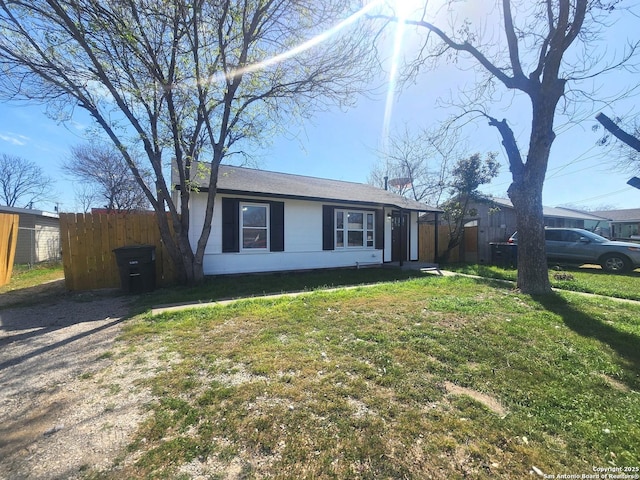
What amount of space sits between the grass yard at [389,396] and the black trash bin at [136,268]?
305 cm

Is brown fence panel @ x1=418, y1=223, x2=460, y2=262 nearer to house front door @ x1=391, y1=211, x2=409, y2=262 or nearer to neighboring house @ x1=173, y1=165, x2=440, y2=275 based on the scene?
house front door @ x1=391, y1=211, x2=409, y2=262

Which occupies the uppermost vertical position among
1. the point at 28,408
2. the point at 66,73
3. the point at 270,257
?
the point at 66,73

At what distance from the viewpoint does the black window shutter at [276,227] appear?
9320 millimetres

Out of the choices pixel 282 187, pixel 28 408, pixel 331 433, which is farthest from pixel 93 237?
pixel 331 433

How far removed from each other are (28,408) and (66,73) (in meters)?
7.37

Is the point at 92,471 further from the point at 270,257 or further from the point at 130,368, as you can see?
the point at 270,257

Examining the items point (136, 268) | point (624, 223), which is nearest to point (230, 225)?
point (136, 268)

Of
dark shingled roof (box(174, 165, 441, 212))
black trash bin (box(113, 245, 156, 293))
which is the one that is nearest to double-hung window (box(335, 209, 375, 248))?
dark shingled roof (box(174, 165, 441, 212))

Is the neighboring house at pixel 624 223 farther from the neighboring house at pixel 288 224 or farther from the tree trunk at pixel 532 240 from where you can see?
the tree trunk at pixel 532 240

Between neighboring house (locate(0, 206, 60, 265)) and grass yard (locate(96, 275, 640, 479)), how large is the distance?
15.2 metres

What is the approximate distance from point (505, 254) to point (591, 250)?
9.01ft

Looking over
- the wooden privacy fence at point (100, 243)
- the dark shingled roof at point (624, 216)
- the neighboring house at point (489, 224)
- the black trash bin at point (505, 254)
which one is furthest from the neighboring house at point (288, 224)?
the dark shingled roof at point (624, 216)

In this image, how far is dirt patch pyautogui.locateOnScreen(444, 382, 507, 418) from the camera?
2.29 metres

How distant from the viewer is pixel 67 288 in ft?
23.4
